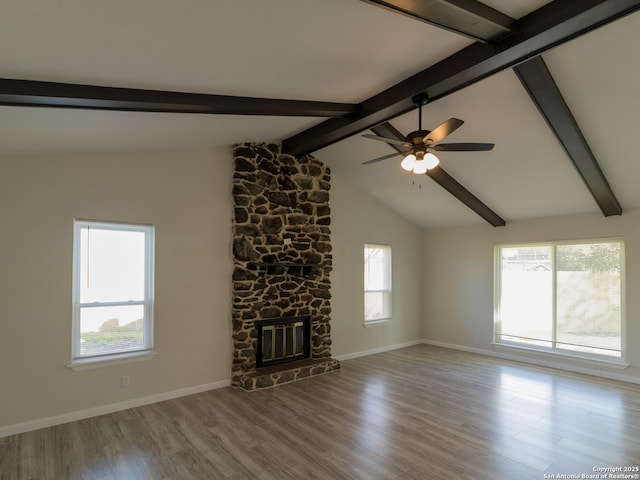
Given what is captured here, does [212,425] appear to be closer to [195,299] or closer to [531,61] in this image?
[195,299]

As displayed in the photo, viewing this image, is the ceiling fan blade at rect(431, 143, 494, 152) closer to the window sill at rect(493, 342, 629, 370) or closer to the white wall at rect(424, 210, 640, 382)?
the white wall at rect(424, 210, 640, 382)

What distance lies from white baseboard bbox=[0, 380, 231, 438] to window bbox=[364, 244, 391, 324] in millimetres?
3093

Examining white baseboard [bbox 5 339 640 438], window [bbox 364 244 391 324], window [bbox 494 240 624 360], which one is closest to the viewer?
white baseboard [bbox 5 339 640 438]

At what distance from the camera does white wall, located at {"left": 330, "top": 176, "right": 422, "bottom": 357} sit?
669 centimetres

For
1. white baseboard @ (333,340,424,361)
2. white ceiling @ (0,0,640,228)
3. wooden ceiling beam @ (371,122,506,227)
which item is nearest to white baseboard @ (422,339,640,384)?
white baseboard @ (333,340,424,361)

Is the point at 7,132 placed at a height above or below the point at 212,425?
above

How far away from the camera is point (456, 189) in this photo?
19.8ft

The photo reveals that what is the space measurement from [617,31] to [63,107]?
13.9 feet

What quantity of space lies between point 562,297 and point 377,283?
310 centimetres

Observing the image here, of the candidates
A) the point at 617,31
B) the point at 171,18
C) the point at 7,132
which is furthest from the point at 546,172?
the point at 7,132

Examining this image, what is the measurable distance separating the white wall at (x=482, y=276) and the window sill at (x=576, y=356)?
5cm

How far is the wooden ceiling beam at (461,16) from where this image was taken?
2320mm

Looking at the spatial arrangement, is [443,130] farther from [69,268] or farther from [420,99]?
[69,268]

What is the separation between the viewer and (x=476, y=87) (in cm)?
384
